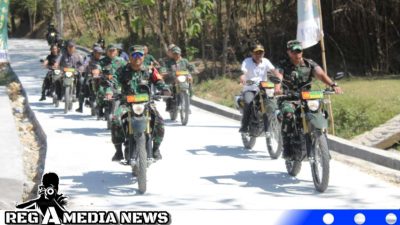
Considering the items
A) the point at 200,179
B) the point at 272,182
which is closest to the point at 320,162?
the point at 272,182

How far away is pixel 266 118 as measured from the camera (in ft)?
35.9

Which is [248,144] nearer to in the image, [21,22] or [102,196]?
[102,196]

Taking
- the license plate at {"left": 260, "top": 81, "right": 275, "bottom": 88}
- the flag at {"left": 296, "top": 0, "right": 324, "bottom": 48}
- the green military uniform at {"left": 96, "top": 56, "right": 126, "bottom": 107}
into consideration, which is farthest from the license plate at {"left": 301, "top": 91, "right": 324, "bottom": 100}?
the green military uniform at {"left": 96, "top": 56, "right": 126, "bottom": 107}

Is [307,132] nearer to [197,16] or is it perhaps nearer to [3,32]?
[3,32]

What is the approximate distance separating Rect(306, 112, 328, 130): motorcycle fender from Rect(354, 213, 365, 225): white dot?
3.14 meters

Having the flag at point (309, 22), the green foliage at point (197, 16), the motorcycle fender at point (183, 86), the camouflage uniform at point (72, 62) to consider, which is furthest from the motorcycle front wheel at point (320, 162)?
the green foliage at point (197, 16)

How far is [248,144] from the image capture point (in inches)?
468

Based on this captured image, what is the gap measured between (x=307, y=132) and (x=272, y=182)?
0.89 meters

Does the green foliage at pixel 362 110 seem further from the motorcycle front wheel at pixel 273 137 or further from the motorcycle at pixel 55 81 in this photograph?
the motorcycle at pixel 55 81

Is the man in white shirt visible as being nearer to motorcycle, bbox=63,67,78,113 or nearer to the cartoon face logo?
the cartoon face logo

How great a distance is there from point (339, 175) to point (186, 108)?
18.6ft

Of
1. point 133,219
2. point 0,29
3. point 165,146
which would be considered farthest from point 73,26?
point 133,219

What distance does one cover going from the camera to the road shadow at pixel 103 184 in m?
8.67

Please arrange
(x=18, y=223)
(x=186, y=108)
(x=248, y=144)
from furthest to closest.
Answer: (x=186, y=108) → (x=248, y=144) → (x=18, y=223)
